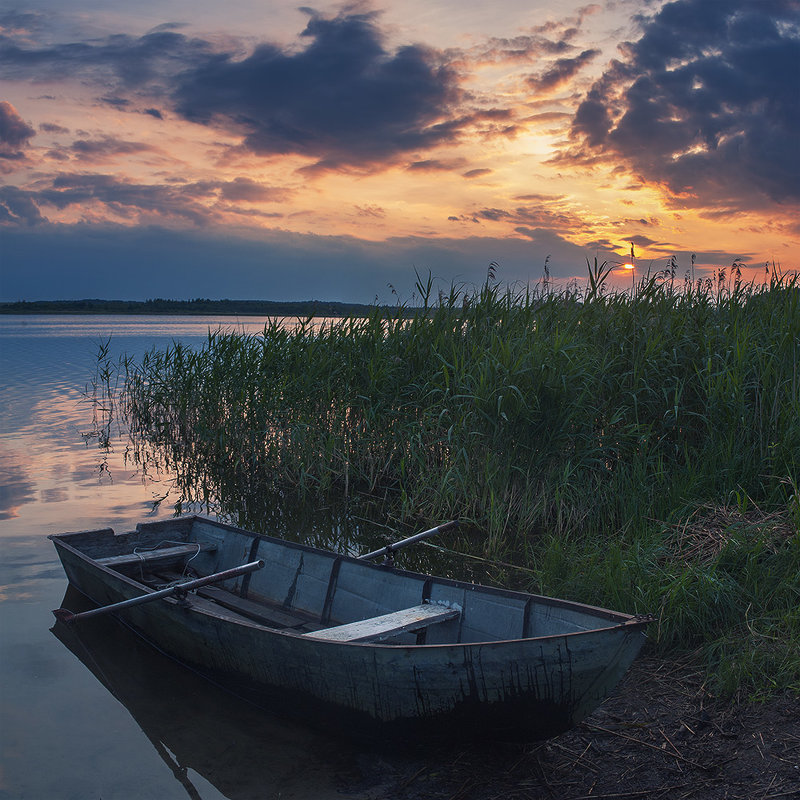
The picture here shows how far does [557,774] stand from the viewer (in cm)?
330

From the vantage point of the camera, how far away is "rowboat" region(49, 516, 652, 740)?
3.16 m

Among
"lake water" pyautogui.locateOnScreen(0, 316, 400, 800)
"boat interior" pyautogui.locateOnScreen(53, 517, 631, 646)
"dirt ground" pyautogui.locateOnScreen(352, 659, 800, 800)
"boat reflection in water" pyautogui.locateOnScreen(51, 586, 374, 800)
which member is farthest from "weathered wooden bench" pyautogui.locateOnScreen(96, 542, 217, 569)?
"dirt ground" pyautogui.locateOnScreen(352, 659, 800, 800)

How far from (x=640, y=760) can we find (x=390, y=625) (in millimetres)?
1440

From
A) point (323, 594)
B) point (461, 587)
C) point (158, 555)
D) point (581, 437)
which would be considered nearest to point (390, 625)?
point (461, 587)

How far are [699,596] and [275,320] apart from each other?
23.0 ft

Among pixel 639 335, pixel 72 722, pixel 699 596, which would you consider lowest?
pixel 72 722

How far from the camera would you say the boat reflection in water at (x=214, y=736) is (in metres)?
3.53

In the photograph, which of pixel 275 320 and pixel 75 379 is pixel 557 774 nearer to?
pixel 275 320

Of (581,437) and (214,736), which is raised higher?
(581,437)

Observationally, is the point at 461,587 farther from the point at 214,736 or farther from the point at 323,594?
the point at 214,736

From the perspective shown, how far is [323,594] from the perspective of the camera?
4.96m

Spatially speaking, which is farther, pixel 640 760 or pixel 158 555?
pixel 158 555

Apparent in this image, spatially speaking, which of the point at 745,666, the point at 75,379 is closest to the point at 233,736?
the point at 745,666

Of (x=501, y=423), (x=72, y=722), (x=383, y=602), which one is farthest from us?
(x=501, y=423)
